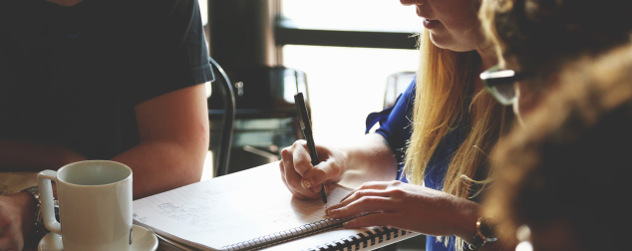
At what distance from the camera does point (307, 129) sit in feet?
3.50

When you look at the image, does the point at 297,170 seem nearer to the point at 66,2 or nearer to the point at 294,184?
the point at 294,184

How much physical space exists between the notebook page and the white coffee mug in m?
0.10

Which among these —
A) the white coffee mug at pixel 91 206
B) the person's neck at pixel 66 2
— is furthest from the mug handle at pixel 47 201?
the person's neck at pixel 66 2

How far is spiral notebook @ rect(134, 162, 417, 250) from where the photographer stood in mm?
855

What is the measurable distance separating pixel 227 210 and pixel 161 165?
0.21 metres

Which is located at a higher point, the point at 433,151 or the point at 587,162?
the point at 587,162

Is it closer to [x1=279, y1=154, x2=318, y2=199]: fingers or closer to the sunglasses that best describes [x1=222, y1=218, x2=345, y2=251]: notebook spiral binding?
[x1=279, y1=154, x2=318, y2=199]: fingers

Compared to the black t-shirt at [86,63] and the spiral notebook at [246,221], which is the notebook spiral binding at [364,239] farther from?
the black t-shirt at [86,63]

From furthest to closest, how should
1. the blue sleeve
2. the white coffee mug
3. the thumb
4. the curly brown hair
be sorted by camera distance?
the blue sleeve < the thumb < the white coffee mug < the curly brown hair

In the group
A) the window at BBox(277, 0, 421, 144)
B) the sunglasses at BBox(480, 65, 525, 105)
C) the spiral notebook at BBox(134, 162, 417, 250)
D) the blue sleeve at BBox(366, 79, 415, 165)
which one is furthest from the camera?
the window at BBox(277, 0, 421, 144)

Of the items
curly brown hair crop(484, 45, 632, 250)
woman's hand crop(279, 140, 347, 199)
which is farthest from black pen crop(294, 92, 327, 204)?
curly brown hair crop(484, 45, 632, 250)

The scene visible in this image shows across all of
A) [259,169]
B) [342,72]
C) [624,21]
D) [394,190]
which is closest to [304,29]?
[342,72]

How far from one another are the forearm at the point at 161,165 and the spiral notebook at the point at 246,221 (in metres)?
0.05

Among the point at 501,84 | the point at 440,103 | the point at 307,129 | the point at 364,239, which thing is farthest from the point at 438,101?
the point at 501,84
